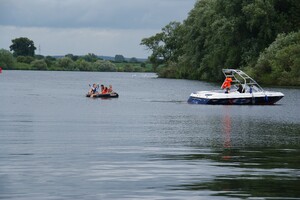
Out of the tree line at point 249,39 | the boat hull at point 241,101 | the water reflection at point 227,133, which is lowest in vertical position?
the boat hull at point 241,101

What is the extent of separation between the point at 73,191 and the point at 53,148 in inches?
Answer: 401

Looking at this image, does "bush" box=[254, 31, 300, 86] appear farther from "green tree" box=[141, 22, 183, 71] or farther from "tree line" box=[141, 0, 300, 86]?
"green tree" box=[141, 22, 183, 71]

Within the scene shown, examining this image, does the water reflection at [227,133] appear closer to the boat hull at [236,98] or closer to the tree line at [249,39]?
the boat hull at [236,98]

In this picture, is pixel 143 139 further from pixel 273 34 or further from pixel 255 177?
pixel 273 34

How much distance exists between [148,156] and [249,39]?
87.4m

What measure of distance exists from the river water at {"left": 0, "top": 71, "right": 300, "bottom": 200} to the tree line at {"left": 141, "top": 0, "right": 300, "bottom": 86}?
2260 inches

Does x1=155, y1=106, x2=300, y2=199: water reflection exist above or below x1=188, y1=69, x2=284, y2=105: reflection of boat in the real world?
above

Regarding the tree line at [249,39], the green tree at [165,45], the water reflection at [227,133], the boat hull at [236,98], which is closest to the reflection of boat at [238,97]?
the boat hull at [236,98]

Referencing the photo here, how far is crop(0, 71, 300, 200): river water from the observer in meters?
21.2

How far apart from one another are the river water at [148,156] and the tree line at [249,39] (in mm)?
57411

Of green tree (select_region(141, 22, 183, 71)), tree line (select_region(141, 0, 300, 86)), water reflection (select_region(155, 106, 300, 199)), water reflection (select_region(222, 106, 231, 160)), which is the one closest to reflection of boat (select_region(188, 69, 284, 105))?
water reflection (select_region(222, 106, 231, 160))

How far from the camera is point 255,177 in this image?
2325 cm

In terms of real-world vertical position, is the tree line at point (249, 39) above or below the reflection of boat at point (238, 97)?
above

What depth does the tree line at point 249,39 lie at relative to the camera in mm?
108750
